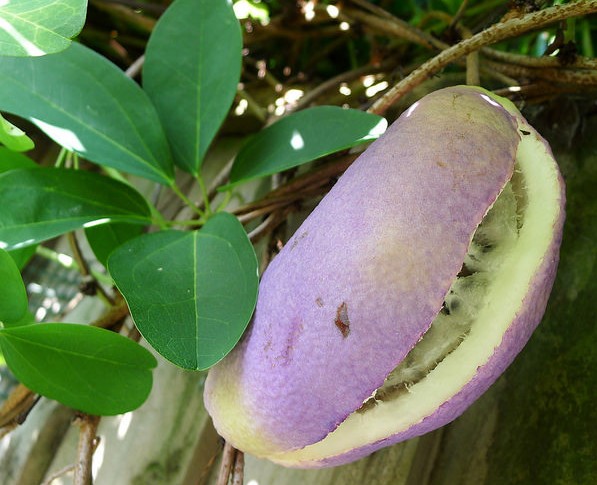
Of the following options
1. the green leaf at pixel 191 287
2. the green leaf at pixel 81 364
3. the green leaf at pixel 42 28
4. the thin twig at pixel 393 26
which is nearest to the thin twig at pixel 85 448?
the green leaf at pixel 81 364

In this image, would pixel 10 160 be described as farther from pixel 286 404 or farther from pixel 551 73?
pixel 551 73

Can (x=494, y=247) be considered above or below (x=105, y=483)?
above

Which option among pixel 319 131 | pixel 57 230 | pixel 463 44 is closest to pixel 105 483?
pixel 57 230

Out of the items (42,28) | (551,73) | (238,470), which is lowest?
(238,470)

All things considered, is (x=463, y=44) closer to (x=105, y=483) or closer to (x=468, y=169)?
(x=468, y=169)

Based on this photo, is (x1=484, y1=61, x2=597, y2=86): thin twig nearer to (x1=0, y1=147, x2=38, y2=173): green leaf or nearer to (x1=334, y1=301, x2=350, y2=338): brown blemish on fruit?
(x1=334, y1=301, x2=350, y2=338): brown blemish on fruit

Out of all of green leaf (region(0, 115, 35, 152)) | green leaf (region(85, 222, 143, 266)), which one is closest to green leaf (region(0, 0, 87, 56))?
green leaf (region(0, 115, 35, 152))

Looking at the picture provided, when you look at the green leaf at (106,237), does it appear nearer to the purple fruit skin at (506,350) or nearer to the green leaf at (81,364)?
the green leaf at (81,364)

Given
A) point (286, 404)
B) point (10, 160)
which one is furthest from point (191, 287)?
point (10, 160)
